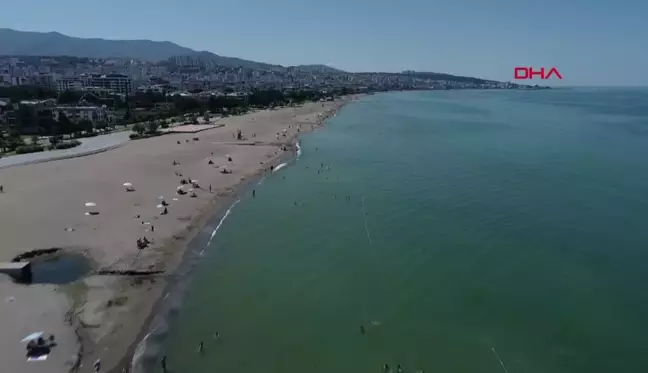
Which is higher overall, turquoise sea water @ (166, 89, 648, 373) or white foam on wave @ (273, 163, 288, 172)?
white foam on wave @ (273, 163, 288, 172)

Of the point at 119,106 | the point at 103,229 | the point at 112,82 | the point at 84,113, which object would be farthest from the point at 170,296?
the point at 112,82

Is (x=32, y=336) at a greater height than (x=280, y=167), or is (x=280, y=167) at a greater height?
(x=280, y=167)

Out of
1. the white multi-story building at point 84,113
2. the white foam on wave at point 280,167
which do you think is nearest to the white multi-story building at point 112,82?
the white multi-story building at point 84,113

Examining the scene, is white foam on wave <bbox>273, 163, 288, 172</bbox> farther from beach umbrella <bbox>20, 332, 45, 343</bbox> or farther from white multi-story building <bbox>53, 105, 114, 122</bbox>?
white multi-story building <bbox>53, 105, 114, 122</bbox>

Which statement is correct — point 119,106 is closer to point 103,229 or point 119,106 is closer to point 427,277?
point 103,229

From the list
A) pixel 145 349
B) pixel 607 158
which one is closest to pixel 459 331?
pixel 145 349

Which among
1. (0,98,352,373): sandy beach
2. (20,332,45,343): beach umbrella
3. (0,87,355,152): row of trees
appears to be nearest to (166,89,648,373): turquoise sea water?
(0,98,352,373): sandy beach
